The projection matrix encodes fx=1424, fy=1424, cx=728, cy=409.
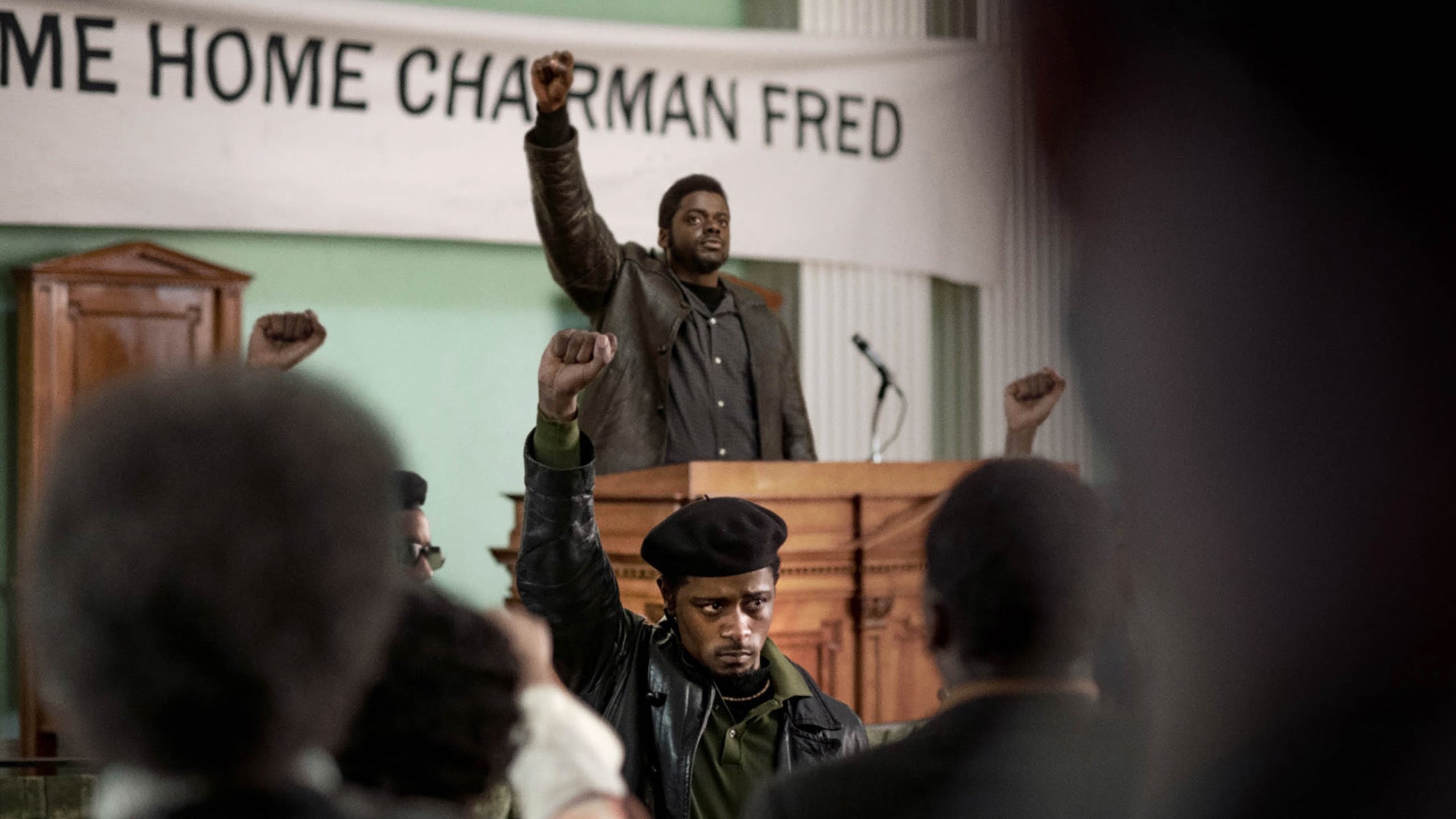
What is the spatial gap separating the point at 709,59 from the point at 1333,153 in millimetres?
5026

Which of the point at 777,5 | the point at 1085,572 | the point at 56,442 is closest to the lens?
the point at 56,442

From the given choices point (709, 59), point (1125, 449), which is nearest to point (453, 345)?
point (709, 59)

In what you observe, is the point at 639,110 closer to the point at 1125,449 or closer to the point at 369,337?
the point at 369,337

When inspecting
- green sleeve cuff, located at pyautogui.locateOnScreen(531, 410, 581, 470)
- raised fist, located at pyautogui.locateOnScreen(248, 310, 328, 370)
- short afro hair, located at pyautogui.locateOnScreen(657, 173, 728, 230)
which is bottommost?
green sleeve cuff, located at pyautogui.locateOnScreen(531, 410, 581, 470)

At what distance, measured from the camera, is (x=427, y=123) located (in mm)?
4984

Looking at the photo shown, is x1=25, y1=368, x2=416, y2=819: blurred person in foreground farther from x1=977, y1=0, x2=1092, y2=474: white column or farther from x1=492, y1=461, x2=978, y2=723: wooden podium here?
x1=492, y1=461, x2=978, y2=723: wooden podium

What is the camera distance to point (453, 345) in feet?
18.7

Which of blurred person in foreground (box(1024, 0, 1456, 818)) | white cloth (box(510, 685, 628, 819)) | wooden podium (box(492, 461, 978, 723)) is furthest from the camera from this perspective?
wooden podium (box(492, 461, 978, 723))

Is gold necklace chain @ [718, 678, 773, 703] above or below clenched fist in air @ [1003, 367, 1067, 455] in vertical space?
below

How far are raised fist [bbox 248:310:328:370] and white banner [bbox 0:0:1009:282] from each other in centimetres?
261

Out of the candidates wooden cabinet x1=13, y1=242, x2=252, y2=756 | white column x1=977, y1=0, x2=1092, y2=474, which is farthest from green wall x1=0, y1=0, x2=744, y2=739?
white column x1=977, y1=0, x2=1092, y2=474

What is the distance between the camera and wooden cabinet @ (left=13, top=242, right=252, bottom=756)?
4.64 metres

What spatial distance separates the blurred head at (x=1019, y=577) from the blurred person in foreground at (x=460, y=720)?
0.35m

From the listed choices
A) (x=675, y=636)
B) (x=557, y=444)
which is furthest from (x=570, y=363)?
(x=675, y=636)
